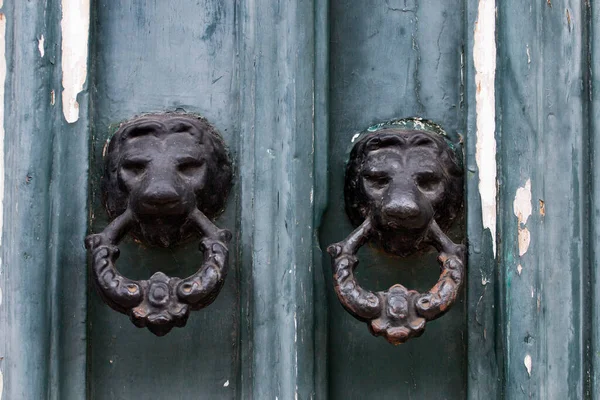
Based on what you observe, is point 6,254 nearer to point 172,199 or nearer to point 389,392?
point 172,199

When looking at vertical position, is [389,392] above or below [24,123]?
below

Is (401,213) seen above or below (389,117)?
below

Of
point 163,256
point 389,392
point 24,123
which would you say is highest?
point 24,123

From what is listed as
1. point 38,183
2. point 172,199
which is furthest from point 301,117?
point 38,183

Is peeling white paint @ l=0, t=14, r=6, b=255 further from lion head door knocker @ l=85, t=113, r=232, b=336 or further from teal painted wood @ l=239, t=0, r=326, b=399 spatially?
teal painted wood @ l=239, t=0, r=326, b=399

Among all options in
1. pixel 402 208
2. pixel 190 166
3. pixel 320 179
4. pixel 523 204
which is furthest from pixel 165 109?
pixel 523 204

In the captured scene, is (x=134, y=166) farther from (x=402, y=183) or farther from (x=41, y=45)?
(x=402, y=183)

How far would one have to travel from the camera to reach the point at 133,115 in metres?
0.96

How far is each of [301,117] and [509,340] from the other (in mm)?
325

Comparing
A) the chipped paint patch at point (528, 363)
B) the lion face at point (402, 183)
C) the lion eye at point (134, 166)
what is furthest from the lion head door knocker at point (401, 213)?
the lion eye at point (134, 166)

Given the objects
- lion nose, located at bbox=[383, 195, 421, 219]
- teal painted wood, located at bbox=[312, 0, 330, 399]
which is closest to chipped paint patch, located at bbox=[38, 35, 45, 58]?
teal painted wood, located at bbox=[312, 0, 330, 399]

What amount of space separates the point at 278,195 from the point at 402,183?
133mm

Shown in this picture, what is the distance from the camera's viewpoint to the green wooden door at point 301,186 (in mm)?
901

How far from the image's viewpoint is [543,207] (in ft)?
2.98
